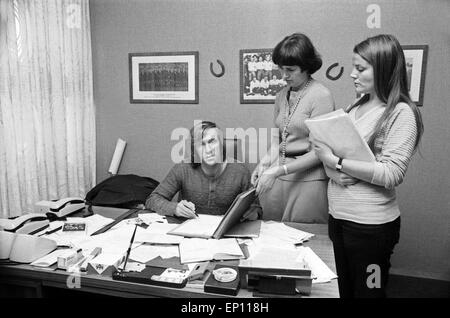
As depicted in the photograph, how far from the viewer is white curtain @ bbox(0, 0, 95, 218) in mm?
2135

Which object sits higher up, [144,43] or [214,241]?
[144,43]

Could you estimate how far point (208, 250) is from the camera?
1.40 m

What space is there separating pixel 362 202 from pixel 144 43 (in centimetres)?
222

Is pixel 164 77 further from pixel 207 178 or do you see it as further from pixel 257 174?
pixel 257 174

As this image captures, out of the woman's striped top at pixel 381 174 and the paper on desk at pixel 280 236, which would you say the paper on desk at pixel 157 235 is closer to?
the paper on desk at pixel 280 236

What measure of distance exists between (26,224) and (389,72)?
5.18ft

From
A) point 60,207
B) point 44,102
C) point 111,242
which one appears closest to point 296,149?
point 111,242

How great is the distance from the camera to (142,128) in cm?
307

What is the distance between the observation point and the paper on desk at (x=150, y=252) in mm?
1354

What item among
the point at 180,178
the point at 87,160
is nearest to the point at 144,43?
the point at 87,160

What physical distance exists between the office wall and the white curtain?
21cm

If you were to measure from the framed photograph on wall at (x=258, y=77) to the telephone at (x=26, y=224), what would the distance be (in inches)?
66.0

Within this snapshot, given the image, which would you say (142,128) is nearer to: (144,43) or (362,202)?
(144,43)

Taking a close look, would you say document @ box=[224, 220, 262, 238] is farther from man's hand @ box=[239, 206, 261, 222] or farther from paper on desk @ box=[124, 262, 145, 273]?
paper on desk @ box=[124, 262, 145, 273]
